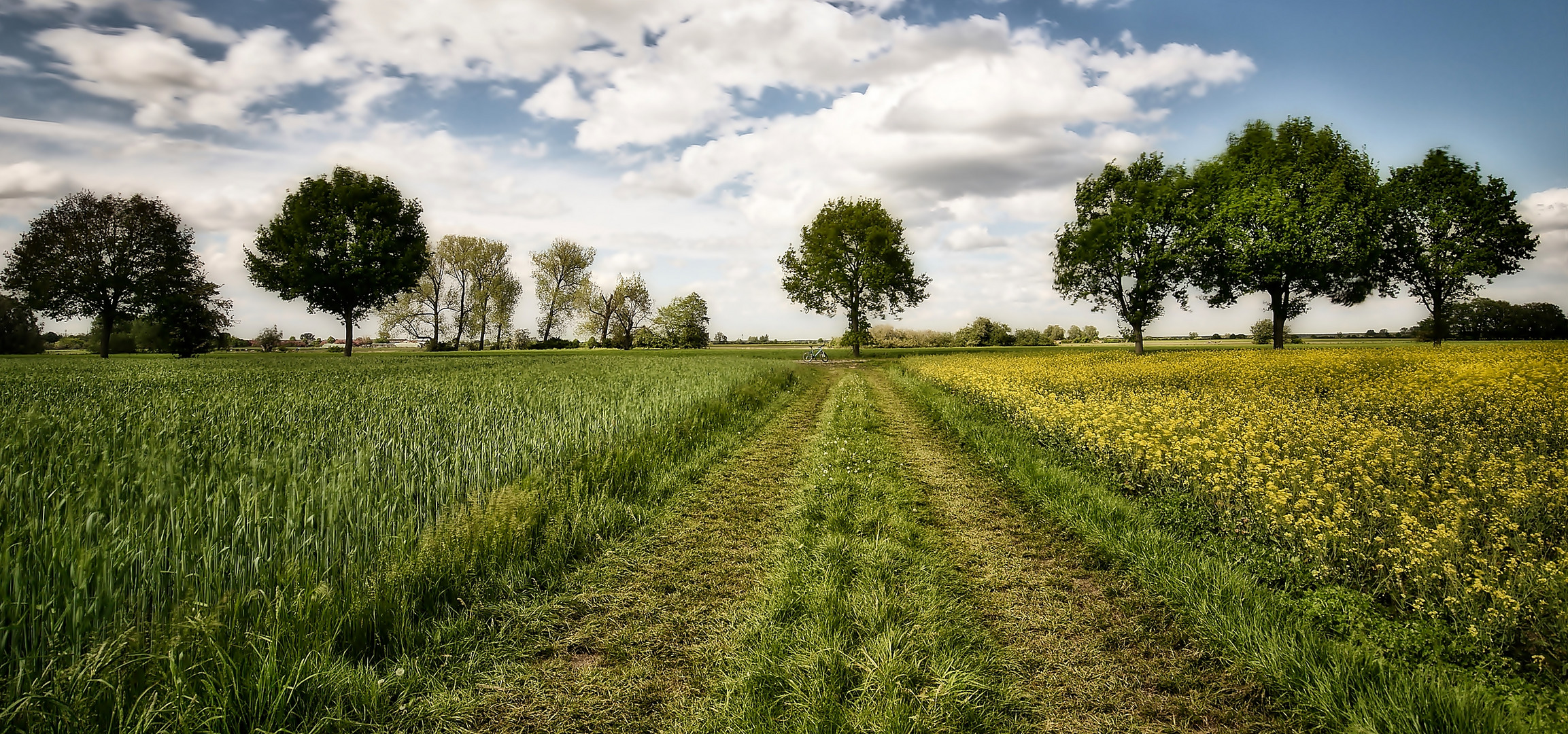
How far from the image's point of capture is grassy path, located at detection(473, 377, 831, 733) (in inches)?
125

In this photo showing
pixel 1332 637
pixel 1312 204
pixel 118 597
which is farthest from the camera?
pixel 1312 204

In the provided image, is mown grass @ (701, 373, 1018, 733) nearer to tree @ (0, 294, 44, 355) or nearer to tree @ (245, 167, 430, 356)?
tree @ (245, 167, 430, 356)

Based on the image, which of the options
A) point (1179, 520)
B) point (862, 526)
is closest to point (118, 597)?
point (862, 526)

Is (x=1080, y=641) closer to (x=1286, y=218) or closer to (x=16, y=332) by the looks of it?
(x=1286, y=218)

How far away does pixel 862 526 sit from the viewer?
19.7ft

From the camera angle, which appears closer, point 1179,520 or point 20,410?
point 1179,520

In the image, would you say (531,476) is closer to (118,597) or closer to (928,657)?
(118,597)

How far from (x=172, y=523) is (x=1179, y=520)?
876cm

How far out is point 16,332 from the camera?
51.6 m

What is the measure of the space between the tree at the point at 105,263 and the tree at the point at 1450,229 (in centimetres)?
8074

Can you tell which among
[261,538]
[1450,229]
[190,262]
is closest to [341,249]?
[190,262]

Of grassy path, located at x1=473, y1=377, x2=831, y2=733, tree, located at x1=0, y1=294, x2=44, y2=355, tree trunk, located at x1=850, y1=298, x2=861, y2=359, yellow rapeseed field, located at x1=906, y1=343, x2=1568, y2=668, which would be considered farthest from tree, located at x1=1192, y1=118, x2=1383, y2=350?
tree, located at x1=0, y1=294, x2=44, y2=355

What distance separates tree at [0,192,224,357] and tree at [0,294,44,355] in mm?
20690

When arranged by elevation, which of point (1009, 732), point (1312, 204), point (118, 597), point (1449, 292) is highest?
point (1312, 204)
